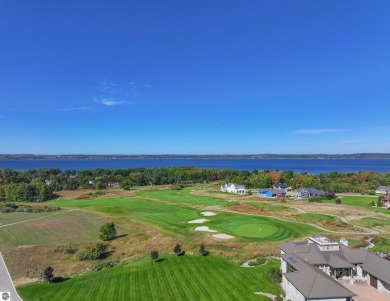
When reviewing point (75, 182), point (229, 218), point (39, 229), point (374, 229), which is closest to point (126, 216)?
point (39, 229)

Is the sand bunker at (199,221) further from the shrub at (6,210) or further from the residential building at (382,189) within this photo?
the residential building at (382,189)

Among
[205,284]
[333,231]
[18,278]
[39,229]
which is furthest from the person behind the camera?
[39,229]

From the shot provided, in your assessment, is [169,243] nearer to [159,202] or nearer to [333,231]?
[333,231]

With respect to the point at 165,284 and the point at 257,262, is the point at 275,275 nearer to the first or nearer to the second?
the point at 257,262

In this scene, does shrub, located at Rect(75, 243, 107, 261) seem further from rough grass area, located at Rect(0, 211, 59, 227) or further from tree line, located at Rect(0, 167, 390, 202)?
tree line, located at Rect(0, 167, 390, 202)

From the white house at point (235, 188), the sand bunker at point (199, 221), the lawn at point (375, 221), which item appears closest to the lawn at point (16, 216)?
the sand bunker at point (199, 221)
